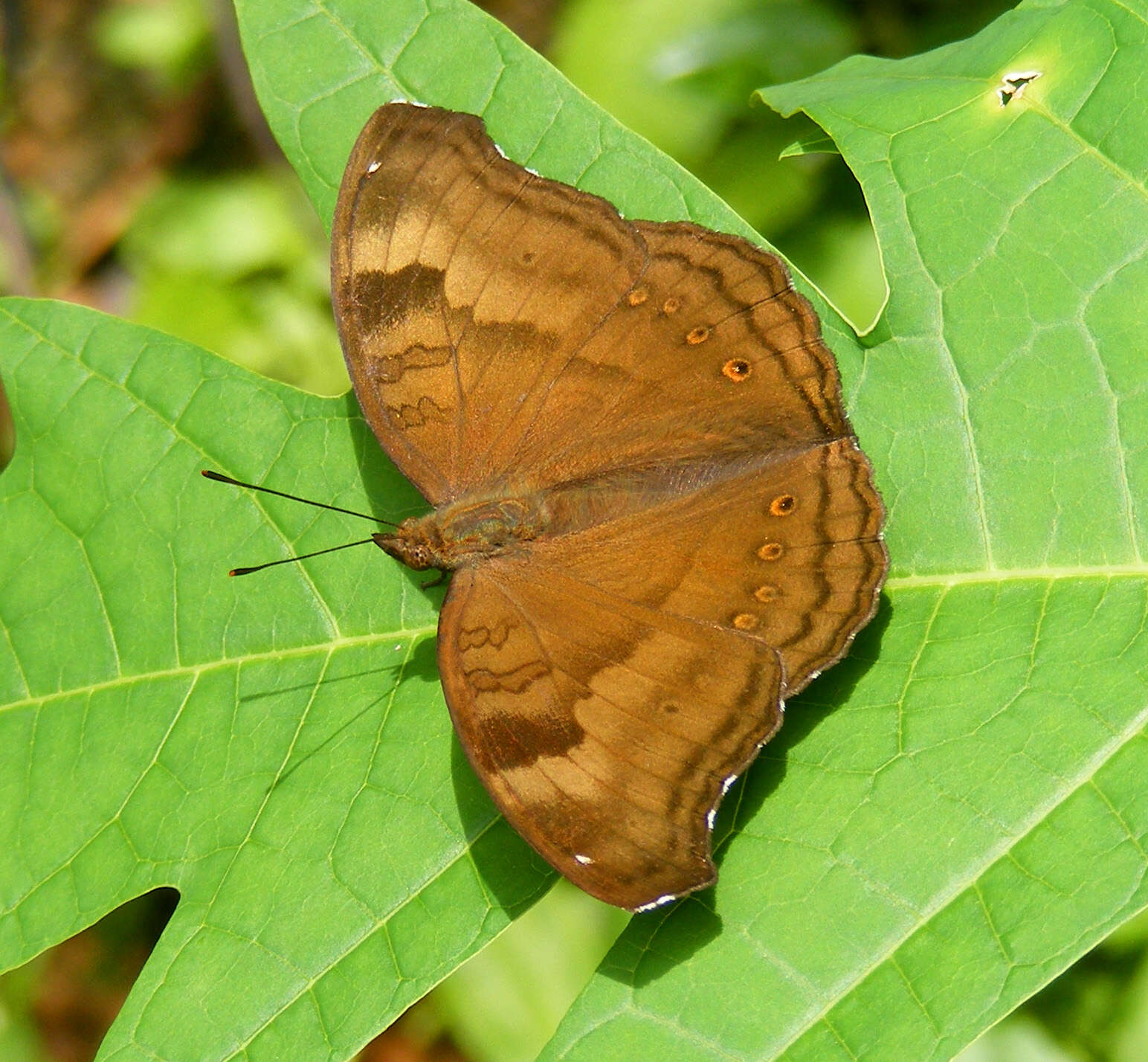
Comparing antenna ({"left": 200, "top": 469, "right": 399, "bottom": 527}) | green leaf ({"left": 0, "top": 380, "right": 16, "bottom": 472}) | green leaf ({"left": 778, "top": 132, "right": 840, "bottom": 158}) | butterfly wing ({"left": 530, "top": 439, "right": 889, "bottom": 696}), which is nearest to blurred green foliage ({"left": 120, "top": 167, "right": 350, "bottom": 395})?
green leaf ({"left": 0, "top": 380, "right": 16, "bottom": 472})

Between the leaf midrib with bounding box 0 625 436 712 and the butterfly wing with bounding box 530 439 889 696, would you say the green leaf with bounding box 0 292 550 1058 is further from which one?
the butterfly wing with bounding box 530 439 889 696

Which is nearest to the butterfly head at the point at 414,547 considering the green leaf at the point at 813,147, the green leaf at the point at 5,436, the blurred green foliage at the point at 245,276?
the green leaf at the point at 813,147

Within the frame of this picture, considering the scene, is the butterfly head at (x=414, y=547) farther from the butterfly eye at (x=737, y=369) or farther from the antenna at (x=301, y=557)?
the butterfly eye at (x=737, y=369)

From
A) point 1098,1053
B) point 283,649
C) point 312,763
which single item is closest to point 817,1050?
point 312,763

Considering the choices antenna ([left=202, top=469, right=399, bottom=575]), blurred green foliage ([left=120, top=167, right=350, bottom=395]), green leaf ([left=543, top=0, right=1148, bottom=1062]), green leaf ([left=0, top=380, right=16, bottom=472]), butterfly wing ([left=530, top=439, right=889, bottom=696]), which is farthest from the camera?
green leaf ([left=0, top=380, right=16, bottom=472])

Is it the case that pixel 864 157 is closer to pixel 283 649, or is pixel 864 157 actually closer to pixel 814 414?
pixel 814 414

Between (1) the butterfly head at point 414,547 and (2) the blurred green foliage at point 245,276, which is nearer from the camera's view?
(1) the butterfly head at point 414,547
